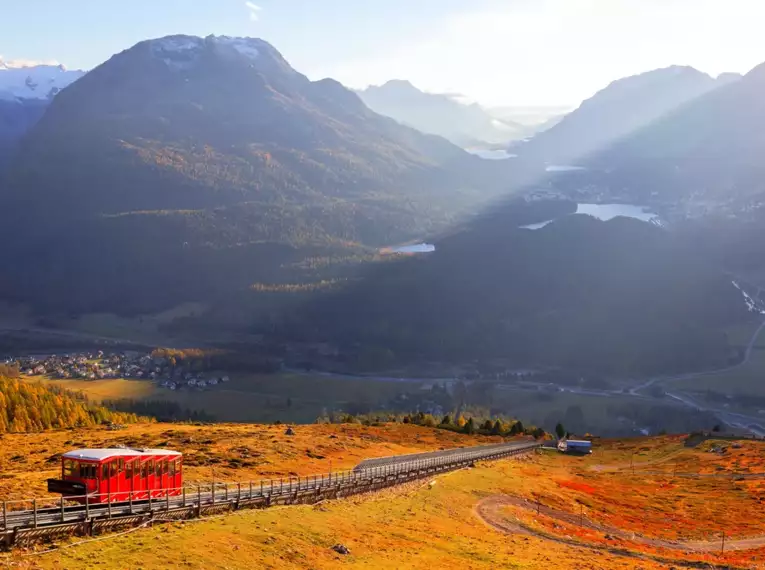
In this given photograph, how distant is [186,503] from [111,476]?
5116mm

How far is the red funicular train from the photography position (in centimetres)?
4038

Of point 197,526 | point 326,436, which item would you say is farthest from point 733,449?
point 197,526

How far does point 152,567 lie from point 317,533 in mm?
13695

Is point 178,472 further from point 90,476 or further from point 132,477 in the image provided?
point 90,476

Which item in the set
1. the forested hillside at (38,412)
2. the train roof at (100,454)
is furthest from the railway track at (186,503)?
the forested hillside at (38,412)

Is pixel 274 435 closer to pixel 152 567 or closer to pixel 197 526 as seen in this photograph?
pixel 197 526

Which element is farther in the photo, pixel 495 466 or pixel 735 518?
pixel 495 466

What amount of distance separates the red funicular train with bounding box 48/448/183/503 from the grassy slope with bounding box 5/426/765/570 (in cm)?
468

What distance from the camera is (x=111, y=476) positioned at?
135 feet

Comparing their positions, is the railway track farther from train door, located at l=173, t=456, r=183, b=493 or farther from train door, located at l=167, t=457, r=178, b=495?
train door, located at l=173, t=456, r=183, b=493

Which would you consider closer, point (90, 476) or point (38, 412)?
point (90, 476)

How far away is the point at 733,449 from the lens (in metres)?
116

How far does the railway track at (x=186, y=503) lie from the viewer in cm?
3419

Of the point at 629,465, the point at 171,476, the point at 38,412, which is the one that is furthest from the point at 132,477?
the point at 629,465
